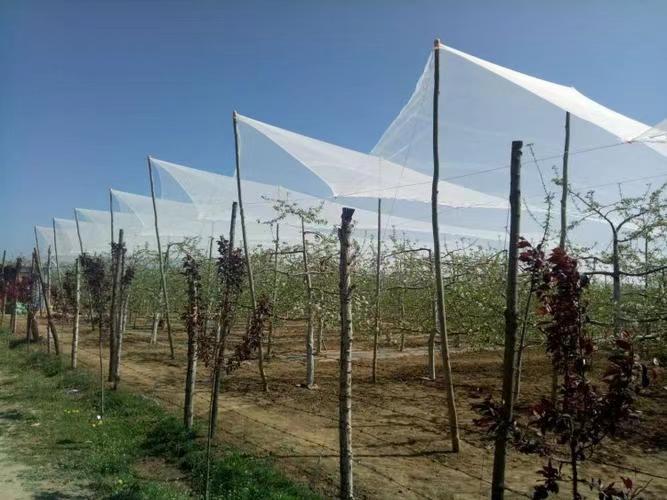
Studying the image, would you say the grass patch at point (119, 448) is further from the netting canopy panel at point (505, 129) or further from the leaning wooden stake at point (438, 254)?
the netting canopy panel at point (505, 129)

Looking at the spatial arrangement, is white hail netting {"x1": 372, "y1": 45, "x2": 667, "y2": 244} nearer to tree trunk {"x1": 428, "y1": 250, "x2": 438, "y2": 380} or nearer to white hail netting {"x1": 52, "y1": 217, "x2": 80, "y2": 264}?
tree trunk {"x1": 428, "y1": 250, "x2": 438, "y2": 380}

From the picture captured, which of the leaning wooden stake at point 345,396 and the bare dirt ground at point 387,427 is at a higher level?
the leaning wooden stake at point 345,396

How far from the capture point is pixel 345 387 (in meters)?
5.16

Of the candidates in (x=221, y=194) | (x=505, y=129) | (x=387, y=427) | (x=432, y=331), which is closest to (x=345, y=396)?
(x=387, y=427)

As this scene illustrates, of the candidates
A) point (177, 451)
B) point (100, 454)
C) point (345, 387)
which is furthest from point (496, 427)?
point (100, 454)

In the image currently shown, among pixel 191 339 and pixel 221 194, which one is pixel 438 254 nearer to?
pixel 191 339

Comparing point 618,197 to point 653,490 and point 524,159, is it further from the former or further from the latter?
point 653,490

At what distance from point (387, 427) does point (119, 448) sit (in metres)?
4.15

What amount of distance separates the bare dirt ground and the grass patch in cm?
55

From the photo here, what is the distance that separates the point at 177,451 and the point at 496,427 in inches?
219

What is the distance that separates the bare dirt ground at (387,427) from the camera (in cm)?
605

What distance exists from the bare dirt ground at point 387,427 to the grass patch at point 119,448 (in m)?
0.55

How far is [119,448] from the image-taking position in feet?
24.8

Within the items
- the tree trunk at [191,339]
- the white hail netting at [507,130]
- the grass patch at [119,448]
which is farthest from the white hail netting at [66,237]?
the white hail netting at [507,130]
